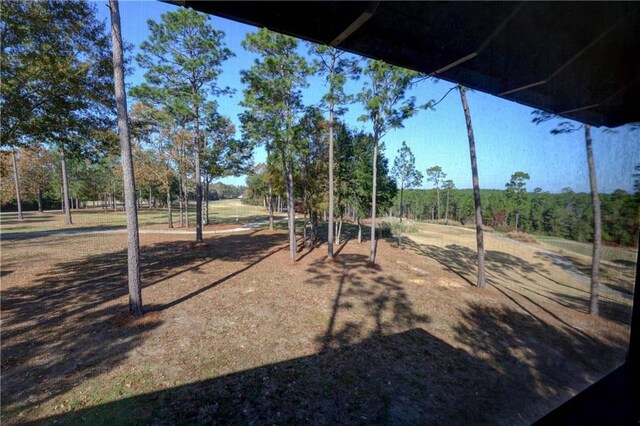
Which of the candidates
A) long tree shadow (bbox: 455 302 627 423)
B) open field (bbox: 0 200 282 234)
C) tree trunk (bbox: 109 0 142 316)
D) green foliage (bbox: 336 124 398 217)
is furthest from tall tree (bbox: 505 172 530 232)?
open field (bbox: 0 200 282 234)

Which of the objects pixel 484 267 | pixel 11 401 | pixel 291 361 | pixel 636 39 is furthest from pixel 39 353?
pixel 484 267

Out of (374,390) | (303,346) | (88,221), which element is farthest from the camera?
(88,221)

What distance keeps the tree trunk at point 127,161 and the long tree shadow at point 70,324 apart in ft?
2.29

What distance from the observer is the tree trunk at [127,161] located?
15.2ft

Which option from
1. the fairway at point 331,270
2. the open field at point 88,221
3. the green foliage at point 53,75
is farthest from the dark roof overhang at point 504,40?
the open field at point 88,221

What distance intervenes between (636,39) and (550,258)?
3.85 feet

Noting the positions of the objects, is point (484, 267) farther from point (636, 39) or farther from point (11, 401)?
point (11, 401)

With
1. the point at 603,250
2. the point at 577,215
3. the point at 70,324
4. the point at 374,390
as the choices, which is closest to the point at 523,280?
the point at 374,390

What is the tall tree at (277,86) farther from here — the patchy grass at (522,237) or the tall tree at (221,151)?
the patchy grass at (522,237)

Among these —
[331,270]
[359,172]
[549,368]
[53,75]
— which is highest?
[53,75]

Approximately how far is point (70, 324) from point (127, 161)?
11.2 ft

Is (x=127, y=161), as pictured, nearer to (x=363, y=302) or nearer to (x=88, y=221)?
(x=363, y=302)

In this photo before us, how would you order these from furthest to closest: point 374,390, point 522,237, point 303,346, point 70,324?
point 70,324
point 303,346
point 374,390
point 522,237

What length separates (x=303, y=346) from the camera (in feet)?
14.2
